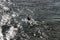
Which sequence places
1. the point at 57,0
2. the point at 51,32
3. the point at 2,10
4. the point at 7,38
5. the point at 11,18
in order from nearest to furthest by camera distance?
the point at 7,38 < the point at 51,32 < the point at 11,18 < the point at 2,10 < the point at 57,0

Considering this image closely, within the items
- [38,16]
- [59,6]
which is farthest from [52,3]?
[38,16]

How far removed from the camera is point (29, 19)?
473 inches

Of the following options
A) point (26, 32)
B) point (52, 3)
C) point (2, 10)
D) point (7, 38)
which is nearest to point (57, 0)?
point (52, 3)

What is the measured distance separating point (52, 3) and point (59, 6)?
666 millimetres

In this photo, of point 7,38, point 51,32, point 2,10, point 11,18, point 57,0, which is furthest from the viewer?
point 57,0

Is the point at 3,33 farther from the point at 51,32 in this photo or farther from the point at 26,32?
the point at 51,32

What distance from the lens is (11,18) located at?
11.8 m

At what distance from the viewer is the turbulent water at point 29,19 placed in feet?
34.4

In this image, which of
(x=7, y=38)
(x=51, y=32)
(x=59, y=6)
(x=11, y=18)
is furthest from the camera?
(x=59, y=6)

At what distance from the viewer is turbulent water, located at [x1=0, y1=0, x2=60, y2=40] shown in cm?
1049

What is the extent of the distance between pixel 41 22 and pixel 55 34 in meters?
1.40

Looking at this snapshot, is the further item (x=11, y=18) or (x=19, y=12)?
(x=19, y=12)

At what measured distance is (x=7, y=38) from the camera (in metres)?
10.1

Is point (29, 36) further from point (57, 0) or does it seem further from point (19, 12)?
point (57, 0)
